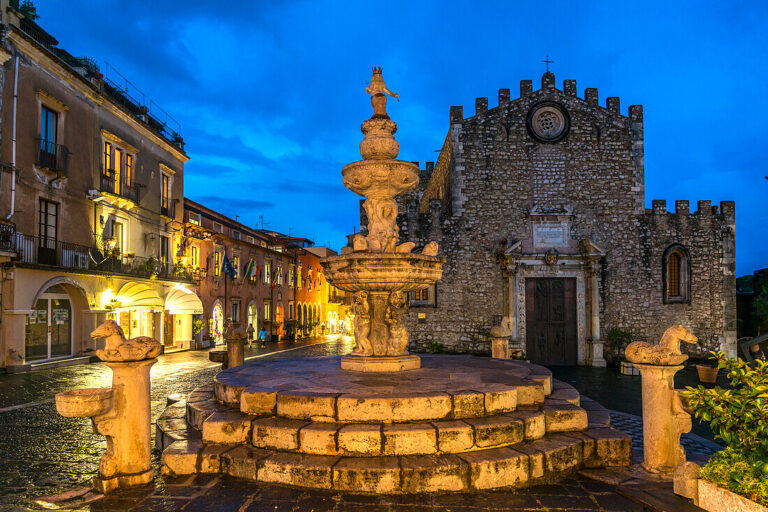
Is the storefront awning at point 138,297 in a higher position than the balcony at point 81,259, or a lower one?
lower

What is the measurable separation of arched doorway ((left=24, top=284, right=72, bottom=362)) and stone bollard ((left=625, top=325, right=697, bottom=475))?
19.0 metres

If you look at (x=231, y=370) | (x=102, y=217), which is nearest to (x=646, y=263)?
(x=231, y=370)

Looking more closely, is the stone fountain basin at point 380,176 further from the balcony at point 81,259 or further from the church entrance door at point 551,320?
the balcony at point 81,259

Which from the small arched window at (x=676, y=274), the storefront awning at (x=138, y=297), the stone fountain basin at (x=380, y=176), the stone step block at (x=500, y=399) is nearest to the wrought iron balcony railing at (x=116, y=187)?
the storefront awning at (x=138, y=297)

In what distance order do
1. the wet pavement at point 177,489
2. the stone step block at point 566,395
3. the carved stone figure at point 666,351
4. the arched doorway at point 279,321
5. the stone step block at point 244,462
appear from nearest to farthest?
the wet pavement at point 177,489
the stone step block at point 244,462
the carved stone figure at point 666,351
the stone step block at point 566,395
the arched doorway at point 279,321

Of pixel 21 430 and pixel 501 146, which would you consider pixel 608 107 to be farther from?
Result: pixel 21 430

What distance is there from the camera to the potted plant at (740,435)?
11.1ft

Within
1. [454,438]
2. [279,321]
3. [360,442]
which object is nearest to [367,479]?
[360,442]

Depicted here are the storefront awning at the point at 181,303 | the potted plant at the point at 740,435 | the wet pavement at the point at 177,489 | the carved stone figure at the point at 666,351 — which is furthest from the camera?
the storefront awning at the point at 181,303

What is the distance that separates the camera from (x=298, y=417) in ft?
18.2

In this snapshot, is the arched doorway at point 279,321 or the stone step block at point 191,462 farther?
the arched doorway at point 279,321

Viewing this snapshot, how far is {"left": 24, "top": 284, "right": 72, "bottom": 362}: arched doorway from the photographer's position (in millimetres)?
17234

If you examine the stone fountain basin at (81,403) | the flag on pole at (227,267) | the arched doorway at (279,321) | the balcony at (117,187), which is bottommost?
the arched doorway at (279,321)

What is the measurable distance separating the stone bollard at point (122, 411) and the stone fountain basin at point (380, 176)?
4.09 m
